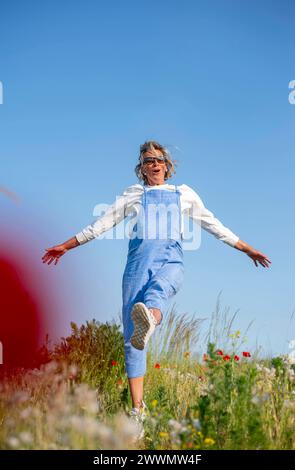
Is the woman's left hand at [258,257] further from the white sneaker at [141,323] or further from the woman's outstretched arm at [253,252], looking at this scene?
the white sneaker at [141,323]

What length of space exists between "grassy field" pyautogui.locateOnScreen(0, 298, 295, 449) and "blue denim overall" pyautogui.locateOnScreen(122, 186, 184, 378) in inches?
23.3

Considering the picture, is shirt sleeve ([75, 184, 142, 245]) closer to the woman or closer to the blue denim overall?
the woman

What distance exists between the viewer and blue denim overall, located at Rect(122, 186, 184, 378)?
511 cm

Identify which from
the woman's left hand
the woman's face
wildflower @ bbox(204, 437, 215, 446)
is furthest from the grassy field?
the woman's face

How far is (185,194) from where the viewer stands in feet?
18.9

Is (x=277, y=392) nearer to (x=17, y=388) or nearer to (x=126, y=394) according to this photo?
(x=126, y=394)

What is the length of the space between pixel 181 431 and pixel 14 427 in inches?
41.8

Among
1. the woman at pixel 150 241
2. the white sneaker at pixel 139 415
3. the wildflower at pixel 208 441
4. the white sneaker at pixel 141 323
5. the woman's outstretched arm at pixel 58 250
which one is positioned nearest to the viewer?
the wildflower at pixel 208 441

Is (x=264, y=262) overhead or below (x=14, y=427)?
overhead

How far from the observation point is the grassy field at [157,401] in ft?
11.0

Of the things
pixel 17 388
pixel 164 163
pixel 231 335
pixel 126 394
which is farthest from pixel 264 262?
pixel 17 388

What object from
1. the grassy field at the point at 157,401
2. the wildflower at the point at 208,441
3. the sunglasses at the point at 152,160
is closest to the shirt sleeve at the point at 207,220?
the sunglasses at the point at 152,160
